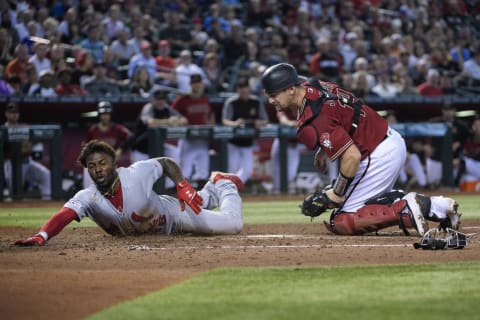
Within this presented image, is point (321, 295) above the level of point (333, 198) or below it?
below

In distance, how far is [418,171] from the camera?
16953mm

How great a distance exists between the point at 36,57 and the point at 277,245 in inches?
379

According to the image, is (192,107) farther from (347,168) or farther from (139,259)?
(139,259)

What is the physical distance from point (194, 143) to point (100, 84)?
197cm

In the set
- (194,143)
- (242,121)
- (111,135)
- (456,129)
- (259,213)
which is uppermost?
(242,121)

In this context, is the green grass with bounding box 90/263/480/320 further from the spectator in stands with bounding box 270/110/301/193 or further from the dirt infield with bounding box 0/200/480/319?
the spectator in stands with bounding box 270/110/301/193

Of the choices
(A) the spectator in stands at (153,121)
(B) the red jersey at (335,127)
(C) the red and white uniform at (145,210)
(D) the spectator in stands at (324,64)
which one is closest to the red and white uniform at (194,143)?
(A) the spectator in stands at (153,121)

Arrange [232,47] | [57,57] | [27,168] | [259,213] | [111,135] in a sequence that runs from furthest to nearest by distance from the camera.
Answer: [232,47], [57,57], [111,135], [27,168], [259,213]

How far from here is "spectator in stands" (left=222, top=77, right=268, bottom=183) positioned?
51.4 ft

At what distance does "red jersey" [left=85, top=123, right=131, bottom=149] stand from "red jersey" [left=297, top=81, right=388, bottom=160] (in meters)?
7.83

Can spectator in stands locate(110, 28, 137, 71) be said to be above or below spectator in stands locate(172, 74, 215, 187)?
above

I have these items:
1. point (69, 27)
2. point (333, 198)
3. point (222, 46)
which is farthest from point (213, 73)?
point (333, 198)

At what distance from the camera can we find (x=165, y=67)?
17109 millimetres

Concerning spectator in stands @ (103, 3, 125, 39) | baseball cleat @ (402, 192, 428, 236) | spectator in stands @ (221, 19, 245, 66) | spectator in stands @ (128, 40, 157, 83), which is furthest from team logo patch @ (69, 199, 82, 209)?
spectator in stands @ (221, 19, 245, 66)
